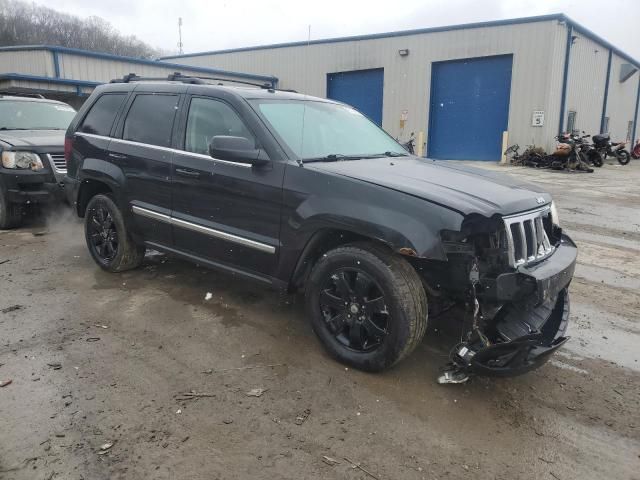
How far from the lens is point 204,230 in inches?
163

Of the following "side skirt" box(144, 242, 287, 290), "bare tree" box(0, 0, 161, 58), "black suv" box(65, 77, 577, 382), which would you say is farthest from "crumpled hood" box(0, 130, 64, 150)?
"bare tree" box(0, 0, 161, 58)

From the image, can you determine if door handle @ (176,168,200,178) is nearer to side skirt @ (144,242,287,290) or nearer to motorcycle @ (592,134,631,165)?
side skirt @ (144,242,287,290)

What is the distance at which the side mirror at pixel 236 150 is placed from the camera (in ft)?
11.7

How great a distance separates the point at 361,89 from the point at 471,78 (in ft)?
16.9

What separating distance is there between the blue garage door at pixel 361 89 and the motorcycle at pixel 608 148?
840 centimetres

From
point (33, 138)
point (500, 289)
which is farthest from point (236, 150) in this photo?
point (33, 138)

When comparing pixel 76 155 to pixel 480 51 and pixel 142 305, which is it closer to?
pixel 142 305

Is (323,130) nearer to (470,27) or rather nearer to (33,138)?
(33,138)

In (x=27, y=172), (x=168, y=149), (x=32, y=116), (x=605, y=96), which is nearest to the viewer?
(x=168, y=149)

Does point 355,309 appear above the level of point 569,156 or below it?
below

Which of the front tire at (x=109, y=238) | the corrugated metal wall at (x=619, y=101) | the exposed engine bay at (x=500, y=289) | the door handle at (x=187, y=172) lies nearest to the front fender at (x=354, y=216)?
the exposed engine bay at (x=500, y=289)

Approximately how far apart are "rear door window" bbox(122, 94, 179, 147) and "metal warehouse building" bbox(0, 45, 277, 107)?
16546 mm

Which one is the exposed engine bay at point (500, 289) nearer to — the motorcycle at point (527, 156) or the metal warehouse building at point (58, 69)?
the motorcycle at point (527, 156)

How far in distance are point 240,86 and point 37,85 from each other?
17.6m
